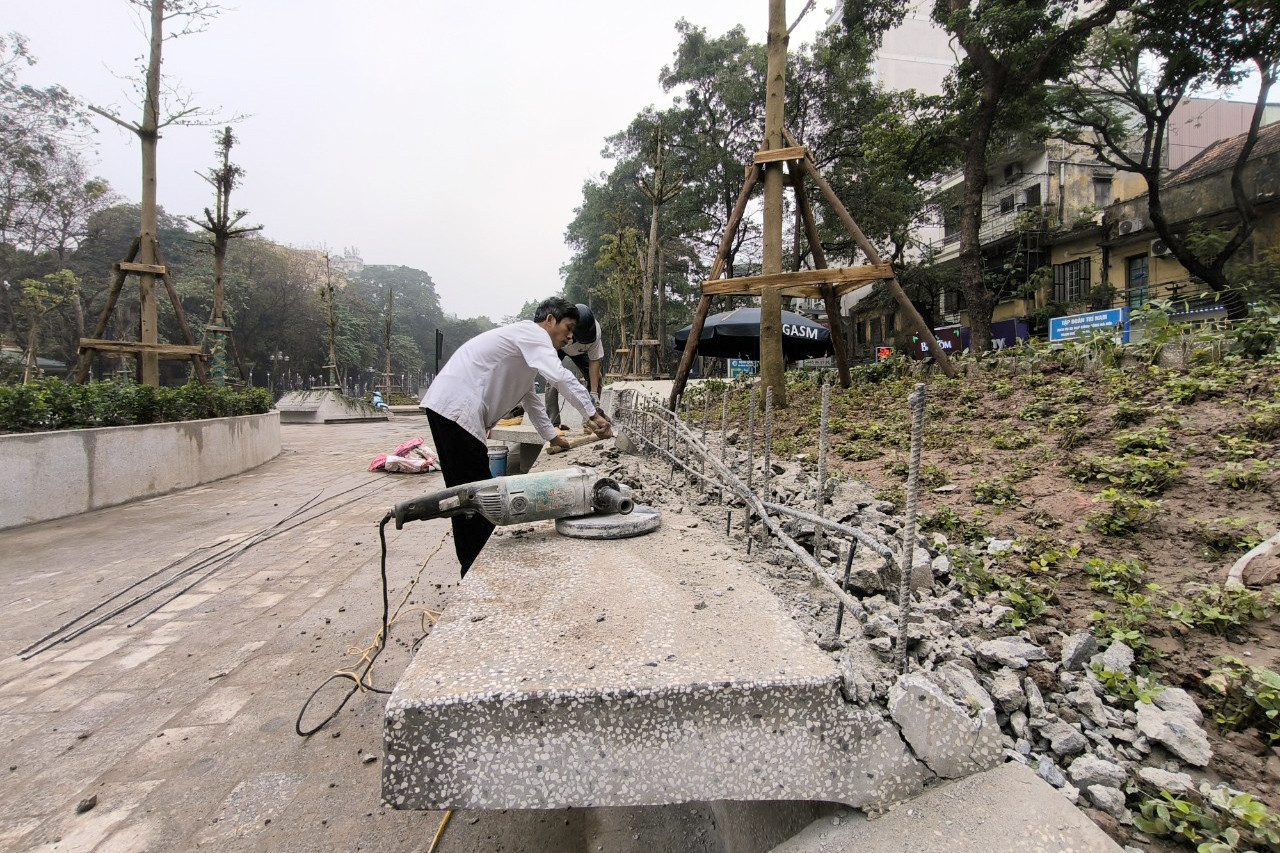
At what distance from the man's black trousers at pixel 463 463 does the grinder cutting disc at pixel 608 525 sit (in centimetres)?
68

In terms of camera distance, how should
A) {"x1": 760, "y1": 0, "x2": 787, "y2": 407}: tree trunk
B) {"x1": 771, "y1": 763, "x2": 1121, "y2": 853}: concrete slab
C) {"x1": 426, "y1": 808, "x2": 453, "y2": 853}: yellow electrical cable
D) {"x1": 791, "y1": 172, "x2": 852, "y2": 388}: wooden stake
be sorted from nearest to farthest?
{"x1": 771, "y1": 763, "x2": 1121, "y2": 853}: concrete slab
{"x1": 426, "y1": 808, "x2": 453, "y2": 853}: yellow electrical cable
{"x1": 760, "y1": 0, "x2": 787, "y2": 407}: tree trunk
{"x1": 791, "y1": 172, "x2": 852, "y2": 388}: wooden stake

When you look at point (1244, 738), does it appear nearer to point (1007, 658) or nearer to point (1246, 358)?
point (1007, 658)

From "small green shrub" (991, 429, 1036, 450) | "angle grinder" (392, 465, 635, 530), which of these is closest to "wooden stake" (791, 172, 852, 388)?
"small green shrub" (991, 429, 1036, 450)

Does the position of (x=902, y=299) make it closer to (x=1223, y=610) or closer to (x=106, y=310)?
(x=1223, y=610)

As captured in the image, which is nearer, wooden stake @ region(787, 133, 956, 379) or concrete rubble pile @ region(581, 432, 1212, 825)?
concrete rubble pile @ region(581, 432, 1212, 825)

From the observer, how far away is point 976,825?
102 centimetres

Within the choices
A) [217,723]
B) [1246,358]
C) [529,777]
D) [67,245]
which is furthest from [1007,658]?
[67,245]

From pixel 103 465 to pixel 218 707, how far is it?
5.35m

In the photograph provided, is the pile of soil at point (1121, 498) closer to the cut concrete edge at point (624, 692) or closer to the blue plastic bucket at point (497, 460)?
the cut concrete edge at point (624, 692)

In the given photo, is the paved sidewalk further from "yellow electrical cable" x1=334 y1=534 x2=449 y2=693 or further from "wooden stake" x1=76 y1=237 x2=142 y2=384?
"wooden stake" x1=76 y1=237 x2=142 y2=384

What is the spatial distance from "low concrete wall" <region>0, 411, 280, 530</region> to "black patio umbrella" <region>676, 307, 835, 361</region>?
21.3 feet

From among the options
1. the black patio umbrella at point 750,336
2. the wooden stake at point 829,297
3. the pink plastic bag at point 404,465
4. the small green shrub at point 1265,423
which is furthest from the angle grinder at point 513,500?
the pink plastic bag at point 404,465

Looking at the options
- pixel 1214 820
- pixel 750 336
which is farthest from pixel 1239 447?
pixel 750 336

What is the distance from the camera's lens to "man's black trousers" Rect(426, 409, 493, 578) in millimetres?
2816
